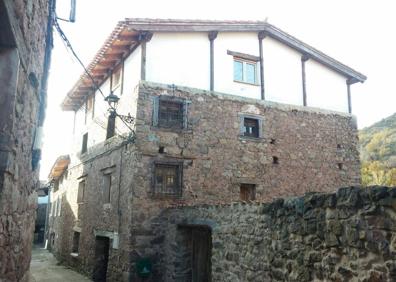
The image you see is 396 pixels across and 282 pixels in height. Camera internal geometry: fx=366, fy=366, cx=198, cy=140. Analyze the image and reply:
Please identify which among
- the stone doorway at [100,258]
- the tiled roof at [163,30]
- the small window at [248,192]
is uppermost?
the tiled roof at [163,30]

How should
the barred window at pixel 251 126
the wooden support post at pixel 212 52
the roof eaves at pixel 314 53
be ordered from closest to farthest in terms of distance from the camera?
1. the wooden support post at pixel 212 52
2. the barred window at pixel 251 126
3. the roof eaves at pixel 314 53

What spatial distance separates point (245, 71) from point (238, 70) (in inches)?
9.5

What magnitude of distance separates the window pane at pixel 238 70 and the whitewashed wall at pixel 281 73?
30.9 inches

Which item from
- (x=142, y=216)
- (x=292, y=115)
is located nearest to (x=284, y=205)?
(x=142, y=216)

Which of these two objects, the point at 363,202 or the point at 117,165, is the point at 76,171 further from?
the point at 363,202

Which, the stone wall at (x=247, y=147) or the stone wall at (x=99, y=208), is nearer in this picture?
the stone wall at (x=99, y=208)

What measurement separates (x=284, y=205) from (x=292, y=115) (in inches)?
275

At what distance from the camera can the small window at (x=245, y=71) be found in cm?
1078

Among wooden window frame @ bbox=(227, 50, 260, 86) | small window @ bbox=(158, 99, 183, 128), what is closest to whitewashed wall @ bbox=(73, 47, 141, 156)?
small window @ bbox=(158, 99, 183, 128)

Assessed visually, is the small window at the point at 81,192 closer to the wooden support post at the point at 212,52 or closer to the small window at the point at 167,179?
the small window at the point at 167,179

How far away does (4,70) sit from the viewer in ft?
8.45

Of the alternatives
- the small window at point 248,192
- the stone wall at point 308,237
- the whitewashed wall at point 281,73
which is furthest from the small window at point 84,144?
the stone wall at point 308,237

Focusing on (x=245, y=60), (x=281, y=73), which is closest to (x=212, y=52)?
(x=245, y=60)

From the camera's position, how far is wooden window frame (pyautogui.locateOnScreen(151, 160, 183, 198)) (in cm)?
916
